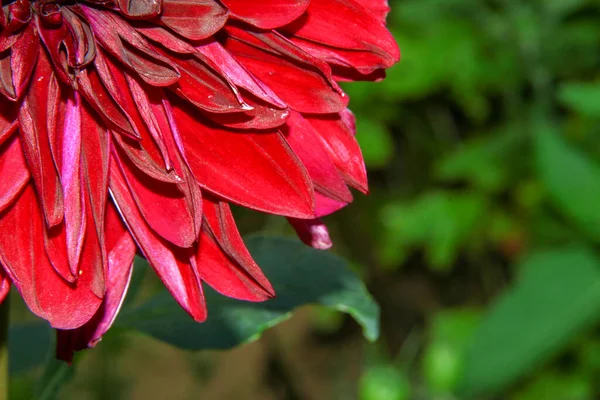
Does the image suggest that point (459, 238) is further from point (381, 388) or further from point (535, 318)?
point (381, 388)

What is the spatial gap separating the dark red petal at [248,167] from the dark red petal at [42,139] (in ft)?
0.23

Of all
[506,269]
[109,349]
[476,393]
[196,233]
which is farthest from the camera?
[506,269]

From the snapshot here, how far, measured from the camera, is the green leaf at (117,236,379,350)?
69cm

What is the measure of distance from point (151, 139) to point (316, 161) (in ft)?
0.32

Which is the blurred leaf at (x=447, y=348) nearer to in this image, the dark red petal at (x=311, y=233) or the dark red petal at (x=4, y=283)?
the dark red petal at (x=311, y=233)

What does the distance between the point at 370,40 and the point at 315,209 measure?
10cm

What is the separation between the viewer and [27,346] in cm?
87

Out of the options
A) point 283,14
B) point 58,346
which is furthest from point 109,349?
point 283,14

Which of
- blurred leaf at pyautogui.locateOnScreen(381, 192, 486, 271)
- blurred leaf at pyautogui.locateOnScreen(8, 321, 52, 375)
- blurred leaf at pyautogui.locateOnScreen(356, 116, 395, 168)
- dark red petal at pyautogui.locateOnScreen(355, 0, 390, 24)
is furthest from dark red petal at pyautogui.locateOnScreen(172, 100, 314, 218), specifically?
blurred leaf at pyautogui.locateOnScreen(381, 192, 486, 271)

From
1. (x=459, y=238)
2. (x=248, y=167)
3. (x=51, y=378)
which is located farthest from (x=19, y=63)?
(x=459, y=238)

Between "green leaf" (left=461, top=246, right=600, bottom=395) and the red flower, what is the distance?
111 cm

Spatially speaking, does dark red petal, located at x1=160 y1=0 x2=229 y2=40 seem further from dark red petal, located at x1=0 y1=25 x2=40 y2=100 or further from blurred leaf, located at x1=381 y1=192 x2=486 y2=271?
blurred leaf, located at x1=381 y1=192 x2=486 y2=271

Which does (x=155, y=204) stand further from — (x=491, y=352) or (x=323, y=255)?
(x=491, y=352)

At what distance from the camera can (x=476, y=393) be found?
1.50 m
